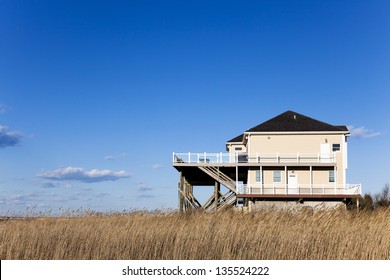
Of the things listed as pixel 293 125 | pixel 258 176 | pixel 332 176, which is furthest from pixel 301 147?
pixel 258 176

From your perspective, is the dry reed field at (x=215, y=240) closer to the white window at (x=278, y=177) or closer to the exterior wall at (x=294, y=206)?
the exterior wall at (x=294, y=206)

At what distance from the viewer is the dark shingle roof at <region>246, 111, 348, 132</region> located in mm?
35594

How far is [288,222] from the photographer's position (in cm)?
1366

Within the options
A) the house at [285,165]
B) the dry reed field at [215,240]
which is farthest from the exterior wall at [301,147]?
the dry reed field at [215,240]

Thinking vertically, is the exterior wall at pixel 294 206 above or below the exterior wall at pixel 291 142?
below

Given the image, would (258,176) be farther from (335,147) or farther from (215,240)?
(215,240)

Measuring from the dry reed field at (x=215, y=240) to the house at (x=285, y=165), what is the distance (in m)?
19.8

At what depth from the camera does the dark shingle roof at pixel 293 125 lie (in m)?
35.6

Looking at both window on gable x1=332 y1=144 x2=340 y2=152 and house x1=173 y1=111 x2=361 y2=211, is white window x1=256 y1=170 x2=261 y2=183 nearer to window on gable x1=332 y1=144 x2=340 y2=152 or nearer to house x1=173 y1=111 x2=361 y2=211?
house x1=173 y1=111 x2=361 y2=211

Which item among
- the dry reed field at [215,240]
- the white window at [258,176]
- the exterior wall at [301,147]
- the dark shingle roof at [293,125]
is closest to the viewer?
the dry reed field at [215,240]

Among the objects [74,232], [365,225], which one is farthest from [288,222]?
[74,232]

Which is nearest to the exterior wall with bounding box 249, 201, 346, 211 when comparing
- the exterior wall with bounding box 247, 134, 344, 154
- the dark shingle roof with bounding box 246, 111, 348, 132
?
the exterior wall with bounding box 247, 134, 344, 154
